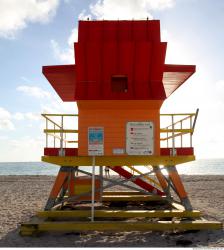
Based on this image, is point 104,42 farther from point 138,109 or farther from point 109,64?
point 138,109

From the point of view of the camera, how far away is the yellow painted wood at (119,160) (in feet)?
39.1

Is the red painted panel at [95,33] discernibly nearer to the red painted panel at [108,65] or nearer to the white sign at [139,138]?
the red painted panel at [108,65]

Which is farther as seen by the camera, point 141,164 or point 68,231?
point 141,164

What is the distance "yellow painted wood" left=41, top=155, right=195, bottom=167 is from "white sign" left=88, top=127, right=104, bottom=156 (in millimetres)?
326

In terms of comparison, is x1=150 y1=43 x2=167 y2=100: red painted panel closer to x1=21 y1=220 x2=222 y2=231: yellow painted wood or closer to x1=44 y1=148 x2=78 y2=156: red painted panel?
x1=44 y1=148 x2=78 y2=156: red painted panel

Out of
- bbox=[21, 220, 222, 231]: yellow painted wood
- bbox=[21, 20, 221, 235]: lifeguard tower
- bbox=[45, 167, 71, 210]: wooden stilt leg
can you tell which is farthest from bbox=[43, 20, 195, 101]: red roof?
bbox=[21, 220, 222, 231]: yellow painted wood

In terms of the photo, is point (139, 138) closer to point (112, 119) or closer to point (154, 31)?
point (112, 119)

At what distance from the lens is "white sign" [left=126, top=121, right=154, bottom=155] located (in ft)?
39.2

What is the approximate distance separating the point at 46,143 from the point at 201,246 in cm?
627

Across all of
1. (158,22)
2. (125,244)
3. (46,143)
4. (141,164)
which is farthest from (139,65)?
(125,244)

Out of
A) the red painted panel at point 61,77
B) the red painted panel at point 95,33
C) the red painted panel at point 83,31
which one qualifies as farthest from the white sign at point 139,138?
the red painted panel at point 83,31

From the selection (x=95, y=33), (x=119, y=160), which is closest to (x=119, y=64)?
(x=95, y=33)

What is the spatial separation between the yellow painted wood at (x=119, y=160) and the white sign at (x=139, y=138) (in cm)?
21

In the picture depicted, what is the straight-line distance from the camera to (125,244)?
974cm
